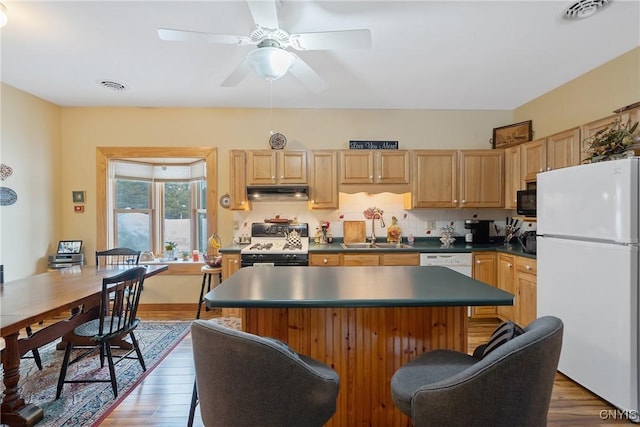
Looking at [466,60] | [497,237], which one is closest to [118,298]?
[466,60]

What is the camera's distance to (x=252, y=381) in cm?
98

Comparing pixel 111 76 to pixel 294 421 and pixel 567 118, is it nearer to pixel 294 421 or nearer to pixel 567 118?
pixel 294 421

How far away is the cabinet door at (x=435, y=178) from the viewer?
12.7ft

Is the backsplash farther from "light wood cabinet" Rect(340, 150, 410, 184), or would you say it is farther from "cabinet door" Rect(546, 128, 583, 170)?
"cabinet door" Rect(546, 128, 583, 170)

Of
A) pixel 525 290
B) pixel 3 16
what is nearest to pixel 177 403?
pixel 3 16

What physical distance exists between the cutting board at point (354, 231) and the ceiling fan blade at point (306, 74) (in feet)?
6.63

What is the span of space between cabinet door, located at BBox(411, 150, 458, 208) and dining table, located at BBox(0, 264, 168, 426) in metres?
3.52

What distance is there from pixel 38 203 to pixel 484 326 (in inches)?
219

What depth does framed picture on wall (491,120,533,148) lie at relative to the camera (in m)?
3.79

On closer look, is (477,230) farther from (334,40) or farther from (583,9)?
(334,40)

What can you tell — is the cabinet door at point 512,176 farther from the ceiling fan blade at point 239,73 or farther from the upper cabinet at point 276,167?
the ceiling fan blade at point 239,73

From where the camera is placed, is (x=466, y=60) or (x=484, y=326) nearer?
(x=466, y=60)

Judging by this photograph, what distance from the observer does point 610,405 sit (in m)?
2.09

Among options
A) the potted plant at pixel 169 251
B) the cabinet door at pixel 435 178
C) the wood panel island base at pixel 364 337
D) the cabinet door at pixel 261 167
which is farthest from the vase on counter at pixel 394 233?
the potted plant at pixel 169 251
